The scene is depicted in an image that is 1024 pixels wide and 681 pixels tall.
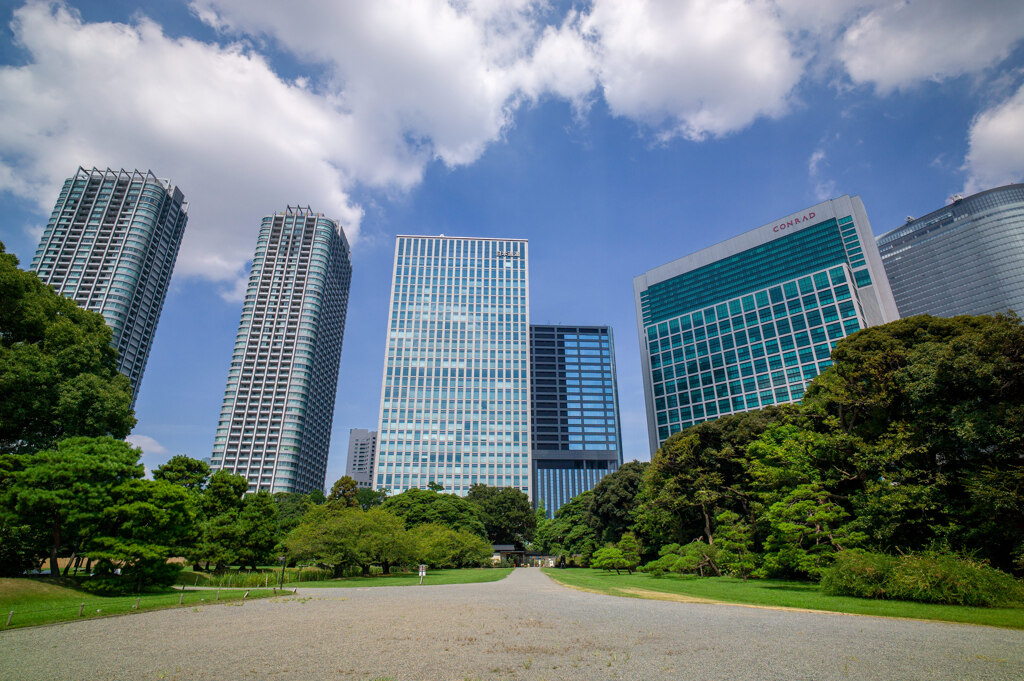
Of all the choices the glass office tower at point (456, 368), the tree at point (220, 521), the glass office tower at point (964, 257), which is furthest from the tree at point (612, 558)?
the glass office tower at point (964, 257)

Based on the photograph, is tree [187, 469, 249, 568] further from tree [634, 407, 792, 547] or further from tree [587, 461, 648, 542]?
tree [587, 461, 648, 542]

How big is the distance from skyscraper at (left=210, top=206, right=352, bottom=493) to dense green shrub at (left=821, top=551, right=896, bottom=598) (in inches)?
4130

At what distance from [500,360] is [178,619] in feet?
297

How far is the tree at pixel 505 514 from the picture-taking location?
7981cm

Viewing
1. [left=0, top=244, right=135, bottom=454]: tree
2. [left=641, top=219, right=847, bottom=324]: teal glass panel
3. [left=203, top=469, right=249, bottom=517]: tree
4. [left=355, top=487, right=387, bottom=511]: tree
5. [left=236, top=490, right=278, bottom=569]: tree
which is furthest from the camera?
[left=641, top=219, right=847, bottom=324]: teal glass panel

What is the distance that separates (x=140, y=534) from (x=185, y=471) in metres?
18.3

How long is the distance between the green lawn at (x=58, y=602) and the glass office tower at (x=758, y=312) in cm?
9582

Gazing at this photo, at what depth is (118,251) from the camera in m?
101

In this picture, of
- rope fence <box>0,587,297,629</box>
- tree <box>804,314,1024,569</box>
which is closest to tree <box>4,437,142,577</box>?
rope fence <box>0,587,297,629</box>

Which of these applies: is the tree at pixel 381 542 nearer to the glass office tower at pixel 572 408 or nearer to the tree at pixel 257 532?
the tree at pixel 257 532

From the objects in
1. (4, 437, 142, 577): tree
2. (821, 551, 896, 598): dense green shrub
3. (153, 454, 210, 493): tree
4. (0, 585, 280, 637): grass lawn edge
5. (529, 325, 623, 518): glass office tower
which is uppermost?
(529, 325, 623, 518): glass office tower

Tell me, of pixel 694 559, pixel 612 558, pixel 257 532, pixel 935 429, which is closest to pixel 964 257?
pixel 612 558

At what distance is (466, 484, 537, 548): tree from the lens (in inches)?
3142

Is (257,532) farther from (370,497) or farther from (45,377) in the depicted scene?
(370,497)
